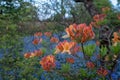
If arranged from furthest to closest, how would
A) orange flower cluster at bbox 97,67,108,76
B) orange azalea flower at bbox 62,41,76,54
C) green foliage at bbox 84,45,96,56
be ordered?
orange flower cluster at bbox 97,67,108,76 < orange azalea flower at bbox 62,41,76,54 < green foliage at bbox 84,45,96,56

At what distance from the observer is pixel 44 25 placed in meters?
9.59

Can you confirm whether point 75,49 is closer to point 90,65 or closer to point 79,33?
point 79,33

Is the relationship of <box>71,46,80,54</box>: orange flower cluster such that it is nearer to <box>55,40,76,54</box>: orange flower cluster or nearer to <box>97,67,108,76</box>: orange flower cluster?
<box>55,40,76,54</box>: orange flower cluster

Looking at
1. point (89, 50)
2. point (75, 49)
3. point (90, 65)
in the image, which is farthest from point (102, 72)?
point (89, 50)

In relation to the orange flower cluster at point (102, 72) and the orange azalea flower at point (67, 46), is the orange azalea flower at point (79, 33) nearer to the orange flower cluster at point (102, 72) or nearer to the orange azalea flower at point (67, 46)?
the orange azalea flower at point (67, 46)

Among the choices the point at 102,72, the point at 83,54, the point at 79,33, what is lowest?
the point at 102,72

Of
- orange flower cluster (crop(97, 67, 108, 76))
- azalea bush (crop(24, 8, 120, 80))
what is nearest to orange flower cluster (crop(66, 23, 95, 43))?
azalea bush (crop(24, 8, 120, 80))

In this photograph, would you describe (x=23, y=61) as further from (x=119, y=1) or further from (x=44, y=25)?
(x=44, y=25)

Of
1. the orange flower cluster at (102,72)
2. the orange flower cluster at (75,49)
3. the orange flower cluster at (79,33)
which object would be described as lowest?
the orange flower cluster at (102,72)

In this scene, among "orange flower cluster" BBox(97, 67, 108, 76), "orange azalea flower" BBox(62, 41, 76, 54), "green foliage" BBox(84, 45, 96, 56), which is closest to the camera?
"green foliage" BBox(84, 45, 96, 56)

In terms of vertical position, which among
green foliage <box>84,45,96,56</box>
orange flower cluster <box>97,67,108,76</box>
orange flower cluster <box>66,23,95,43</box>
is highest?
orange flower cluster <box>66,23,95,43</box>

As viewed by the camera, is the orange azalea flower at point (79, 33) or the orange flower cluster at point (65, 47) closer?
the orange azalea flower at point (79, 33)

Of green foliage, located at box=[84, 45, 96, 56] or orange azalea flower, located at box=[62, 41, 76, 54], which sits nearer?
green foliage, located at box=[84, 45, 96, 56]

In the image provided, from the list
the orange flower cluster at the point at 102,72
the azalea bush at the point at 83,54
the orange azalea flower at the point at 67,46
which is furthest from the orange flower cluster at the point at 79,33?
the orange flower cluster at the point at 102,72
